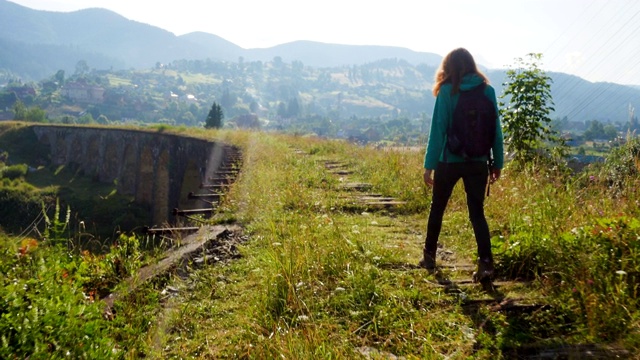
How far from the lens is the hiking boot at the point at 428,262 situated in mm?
3708

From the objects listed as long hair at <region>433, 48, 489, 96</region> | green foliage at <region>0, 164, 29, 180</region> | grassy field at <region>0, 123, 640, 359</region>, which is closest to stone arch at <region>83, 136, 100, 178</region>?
green foliage at <region>0, 164, 29, 180</region>

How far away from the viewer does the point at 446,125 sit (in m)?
3.50

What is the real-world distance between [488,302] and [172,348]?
1957 millimetres

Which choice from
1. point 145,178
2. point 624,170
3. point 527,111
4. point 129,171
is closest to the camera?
point 624,170

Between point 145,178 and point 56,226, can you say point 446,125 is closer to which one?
point 56,226

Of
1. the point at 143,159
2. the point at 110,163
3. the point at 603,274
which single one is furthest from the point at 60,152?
the point at 603,274

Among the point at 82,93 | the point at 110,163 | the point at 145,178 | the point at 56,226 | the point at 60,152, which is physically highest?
the point at 56,226

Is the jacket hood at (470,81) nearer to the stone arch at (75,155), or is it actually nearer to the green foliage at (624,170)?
the green foliage at (624,170)

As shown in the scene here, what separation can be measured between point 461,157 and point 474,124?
0.86 ft

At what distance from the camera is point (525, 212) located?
4.43m

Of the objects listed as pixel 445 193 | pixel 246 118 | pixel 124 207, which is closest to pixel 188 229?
pixel 445 193

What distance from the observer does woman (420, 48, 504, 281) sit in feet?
11.2

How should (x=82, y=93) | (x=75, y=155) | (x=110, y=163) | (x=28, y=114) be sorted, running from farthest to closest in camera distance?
(x=82, y=93), (x=28, y=114), (x=75, y=155), (x=110, y=163)

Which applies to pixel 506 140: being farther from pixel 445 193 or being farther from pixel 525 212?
pixel 445 193
